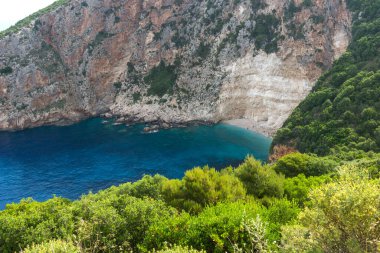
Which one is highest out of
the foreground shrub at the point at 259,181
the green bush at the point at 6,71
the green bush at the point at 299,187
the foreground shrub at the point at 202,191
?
the green bush at the point at 6,71

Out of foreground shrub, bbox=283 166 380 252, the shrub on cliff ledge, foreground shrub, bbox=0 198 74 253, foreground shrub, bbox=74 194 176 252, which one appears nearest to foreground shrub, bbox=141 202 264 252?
foreground shrub, bbox=74 194 176 252

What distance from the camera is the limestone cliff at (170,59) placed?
88188 mm

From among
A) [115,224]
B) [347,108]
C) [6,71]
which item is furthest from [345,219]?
[6,71]

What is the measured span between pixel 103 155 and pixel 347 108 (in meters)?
53.8

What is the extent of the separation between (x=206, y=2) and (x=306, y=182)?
87130 millimetres

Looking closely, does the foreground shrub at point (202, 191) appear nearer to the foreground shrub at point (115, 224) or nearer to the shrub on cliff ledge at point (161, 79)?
the foreground shrub at point (115, 224)

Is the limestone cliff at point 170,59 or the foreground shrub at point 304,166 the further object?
the limestone cliff at point 170,59

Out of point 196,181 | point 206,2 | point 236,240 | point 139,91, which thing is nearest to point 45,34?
point 139,91

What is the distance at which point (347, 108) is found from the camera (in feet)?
186

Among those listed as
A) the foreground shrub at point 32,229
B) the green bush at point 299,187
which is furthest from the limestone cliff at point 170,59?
the foreground shrub at point 32,229

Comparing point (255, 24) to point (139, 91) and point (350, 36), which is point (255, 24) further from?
point (139, 91)

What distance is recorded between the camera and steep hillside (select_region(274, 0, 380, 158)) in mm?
51906

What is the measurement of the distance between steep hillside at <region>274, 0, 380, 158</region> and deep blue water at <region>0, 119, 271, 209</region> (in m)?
13.3

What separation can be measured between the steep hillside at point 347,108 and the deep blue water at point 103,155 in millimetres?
13327
